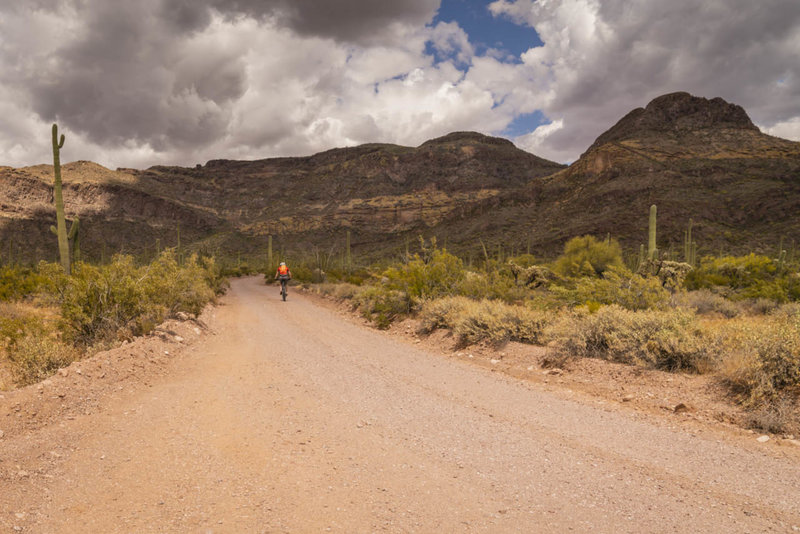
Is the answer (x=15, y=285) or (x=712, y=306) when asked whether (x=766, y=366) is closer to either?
(x=712, y=306)

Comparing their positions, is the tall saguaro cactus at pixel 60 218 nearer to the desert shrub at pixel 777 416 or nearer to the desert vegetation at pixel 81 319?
the desert vegetation at pixel 81 319

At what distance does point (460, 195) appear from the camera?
126 meters

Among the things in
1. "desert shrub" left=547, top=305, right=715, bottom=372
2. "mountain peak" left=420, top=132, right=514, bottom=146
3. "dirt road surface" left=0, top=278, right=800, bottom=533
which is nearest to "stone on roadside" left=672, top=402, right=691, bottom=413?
"dirt road surface" left=0, top=278, right=800, bottom=533

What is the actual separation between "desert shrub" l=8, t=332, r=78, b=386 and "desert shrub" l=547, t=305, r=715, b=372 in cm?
785

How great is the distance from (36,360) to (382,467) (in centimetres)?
577

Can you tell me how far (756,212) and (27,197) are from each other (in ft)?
431

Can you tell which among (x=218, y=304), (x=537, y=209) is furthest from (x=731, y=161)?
(x=218, y=304)

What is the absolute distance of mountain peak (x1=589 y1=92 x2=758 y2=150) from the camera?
80.0 m

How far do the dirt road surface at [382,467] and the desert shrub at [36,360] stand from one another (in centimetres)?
136

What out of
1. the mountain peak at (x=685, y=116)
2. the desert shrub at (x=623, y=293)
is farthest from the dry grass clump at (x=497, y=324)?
the mountain peak at (x=685, y=116)

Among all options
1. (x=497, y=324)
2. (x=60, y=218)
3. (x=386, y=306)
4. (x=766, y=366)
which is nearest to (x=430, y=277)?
(x=386, y=306)

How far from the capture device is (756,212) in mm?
50750

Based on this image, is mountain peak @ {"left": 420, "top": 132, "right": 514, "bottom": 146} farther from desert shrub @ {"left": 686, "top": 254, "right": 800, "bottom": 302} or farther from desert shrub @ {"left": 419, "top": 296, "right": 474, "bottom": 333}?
desert shrub @ {"left": 419, "top": 296, "right": 474, "bottom": 333}

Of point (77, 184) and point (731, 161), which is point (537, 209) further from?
point (77, 184)
